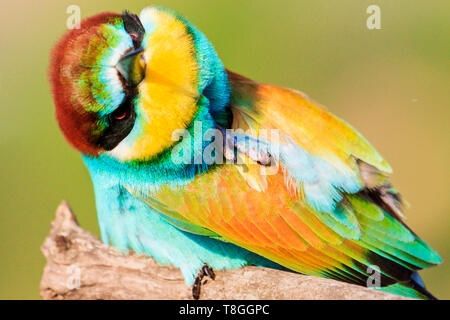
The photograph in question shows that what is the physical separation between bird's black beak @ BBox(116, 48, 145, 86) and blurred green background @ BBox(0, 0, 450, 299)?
5.17 ft

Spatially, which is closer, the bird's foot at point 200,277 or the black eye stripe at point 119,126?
the black eye stripe at point 119,126

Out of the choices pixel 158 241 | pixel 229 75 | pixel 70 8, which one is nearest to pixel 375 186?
pixel 229 75

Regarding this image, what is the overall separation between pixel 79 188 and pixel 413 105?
2026 mm

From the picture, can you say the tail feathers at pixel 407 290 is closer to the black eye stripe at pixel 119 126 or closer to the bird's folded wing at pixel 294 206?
the bird's folded wing at pixel 294 206

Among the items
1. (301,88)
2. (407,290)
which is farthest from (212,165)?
(301,88)

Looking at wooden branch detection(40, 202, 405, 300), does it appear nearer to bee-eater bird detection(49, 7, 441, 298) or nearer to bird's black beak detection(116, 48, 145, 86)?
bee-eater bird detection(49, 7, 441, 298)

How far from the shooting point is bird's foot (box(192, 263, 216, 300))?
1.52 m

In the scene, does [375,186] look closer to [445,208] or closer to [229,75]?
[229,75]

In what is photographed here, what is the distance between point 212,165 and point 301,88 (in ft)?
5.62

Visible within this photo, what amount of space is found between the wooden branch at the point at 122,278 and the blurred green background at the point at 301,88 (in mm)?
1265

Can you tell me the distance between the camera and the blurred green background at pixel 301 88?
2924 mm

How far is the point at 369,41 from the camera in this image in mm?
3213

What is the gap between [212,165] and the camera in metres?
1.48

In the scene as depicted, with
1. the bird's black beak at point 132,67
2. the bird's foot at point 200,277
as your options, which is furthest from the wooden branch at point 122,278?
the bird's black beak at point 132,67
